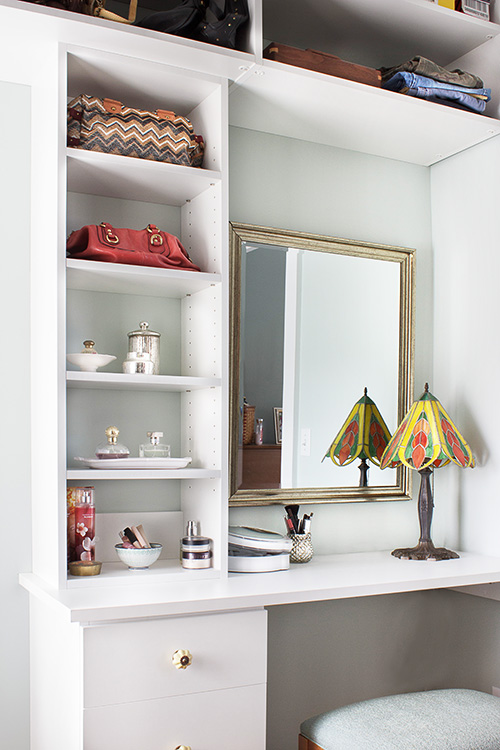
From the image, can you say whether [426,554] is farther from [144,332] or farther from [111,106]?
[111,106]

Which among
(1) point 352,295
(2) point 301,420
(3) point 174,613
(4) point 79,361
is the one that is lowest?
(3) point 174,613

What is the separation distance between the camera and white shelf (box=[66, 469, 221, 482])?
5.70 feet

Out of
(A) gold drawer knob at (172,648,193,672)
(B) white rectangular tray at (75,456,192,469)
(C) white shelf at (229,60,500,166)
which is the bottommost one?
(A) gold drawer knob at (172,648,193,672)

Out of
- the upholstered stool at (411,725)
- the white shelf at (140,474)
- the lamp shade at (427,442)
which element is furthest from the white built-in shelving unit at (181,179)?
the lamp shade at (427,442)

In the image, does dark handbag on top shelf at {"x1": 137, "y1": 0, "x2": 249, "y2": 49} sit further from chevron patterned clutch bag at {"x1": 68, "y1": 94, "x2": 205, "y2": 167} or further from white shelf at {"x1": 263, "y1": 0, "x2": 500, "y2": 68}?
white shelf at {"x1": 263, "y1": 0, "x2": 500, "y2": 68}

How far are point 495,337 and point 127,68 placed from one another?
1344mm

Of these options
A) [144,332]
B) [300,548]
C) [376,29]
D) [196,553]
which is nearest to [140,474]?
[196,553]

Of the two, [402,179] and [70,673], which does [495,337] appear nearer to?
[402,179]

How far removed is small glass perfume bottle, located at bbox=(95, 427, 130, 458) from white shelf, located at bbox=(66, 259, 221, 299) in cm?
38

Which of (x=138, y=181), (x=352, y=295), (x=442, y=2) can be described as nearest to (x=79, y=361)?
(x=138, y=181)

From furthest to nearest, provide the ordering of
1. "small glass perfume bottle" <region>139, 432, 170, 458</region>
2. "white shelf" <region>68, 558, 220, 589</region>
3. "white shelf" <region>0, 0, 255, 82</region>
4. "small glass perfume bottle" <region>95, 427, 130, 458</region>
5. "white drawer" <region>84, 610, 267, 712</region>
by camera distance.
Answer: "small glass perfume bottle" <region>139, 432, 170, 458</region> → "small glass perfume bottle" <region>95, 427, 130, 458</region> → "white shelf" <region>68, 558, 220, 589</region> → "white shelf" <region>0, 0, 255, 82</region> → "white drawer" <region>84, 610, 267, 712</region>

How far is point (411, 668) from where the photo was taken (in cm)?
250

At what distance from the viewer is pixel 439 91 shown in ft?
7.16

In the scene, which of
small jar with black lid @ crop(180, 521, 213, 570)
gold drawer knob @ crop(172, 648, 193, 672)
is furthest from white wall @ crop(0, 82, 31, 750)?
gold drawer knob @ crop(172, 648, 193, 672)
